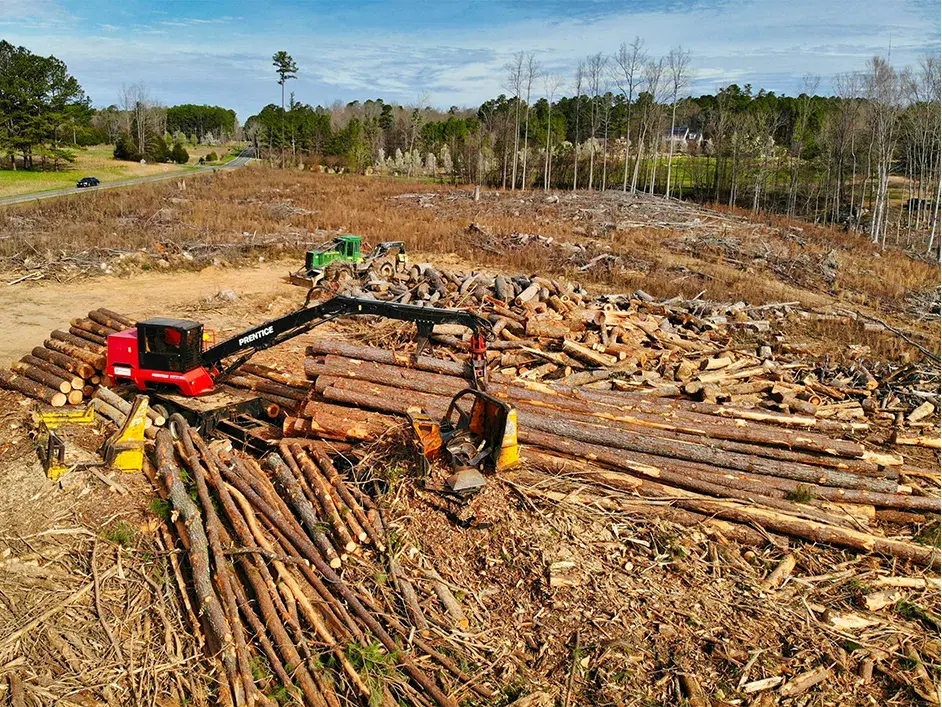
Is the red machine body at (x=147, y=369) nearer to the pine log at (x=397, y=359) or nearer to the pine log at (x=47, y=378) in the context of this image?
the pine log at (x=47, y=378)

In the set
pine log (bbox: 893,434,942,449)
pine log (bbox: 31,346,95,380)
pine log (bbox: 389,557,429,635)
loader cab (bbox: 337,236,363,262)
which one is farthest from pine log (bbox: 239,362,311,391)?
loader cab (bbox: 337,236,363,262)

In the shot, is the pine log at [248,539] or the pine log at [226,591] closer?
the pine log at [226,591]

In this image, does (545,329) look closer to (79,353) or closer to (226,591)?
(79,353)

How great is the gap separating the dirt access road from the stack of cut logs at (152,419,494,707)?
864cm

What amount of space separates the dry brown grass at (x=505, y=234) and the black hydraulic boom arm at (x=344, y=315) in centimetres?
1234

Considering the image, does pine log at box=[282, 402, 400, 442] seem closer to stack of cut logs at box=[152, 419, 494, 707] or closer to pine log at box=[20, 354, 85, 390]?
stack of cut logs at box=[152, 419, 494, 707]

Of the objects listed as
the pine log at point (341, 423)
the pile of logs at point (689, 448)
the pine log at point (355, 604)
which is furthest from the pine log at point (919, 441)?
the pine log at point (355, 604)

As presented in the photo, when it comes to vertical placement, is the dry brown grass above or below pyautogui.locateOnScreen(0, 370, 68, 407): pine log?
above

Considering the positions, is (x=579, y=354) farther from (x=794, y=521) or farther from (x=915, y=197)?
(x=915, y=197)

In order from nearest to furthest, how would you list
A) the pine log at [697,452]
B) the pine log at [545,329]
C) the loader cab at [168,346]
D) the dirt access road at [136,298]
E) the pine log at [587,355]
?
the pine log at [697,452]
the loader cab at [168,346]
the pine log at [587,355]
the pine log at [545,329]
the dirt access road at [136,298]

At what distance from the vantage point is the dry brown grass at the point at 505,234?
21125 millimetres

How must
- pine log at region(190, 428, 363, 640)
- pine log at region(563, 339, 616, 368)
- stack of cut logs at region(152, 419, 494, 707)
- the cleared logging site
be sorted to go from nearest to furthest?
stack of cut logs at region(152, 419, 494, 707)
the cleared logging site
pine log at region(190, 428, 363, 640)
pine log at region(563, 339, 616, 368)

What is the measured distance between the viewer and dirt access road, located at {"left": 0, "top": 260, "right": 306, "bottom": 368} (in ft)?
48.6

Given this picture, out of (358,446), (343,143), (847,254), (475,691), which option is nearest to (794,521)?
(475,691)
